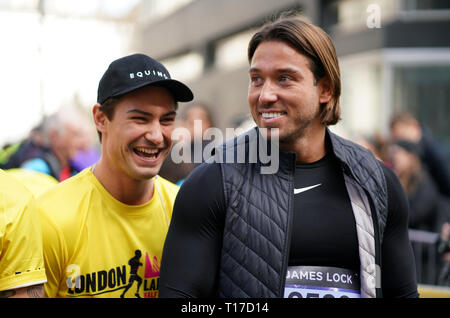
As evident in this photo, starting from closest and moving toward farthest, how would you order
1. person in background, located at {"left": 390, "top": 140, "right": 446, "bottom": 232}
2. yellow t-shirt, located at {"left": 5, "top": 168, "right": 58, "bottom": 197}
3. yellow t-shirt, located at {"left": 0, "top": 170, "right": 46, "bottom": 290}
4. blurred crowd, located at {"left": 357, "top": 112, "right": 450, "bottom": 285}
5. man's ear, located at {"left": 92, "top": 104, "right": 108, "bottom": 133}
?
yellow t-shirt, located at {"left": 0, "top": 170, "right": 46, "bottom": 290}
man's ear, located at {"left": 92, "top": 104, "right": 108, "bottom": 133}
yellow t-shirt, located at {"left": 5, "top": 168, "right": 58, "bottom": 197}
blurred crowd, located at {"left": 357, "top": 112, "right": 450, "bottom": 285}
person in background, located at {"left": 390, "top": 140, "right": 446, "bottom": 232}

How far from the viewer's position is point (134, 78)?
108 inches

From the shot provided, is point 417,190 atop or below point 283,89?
below

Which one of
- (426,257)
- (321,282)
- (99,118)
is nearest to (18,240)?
(99,118)

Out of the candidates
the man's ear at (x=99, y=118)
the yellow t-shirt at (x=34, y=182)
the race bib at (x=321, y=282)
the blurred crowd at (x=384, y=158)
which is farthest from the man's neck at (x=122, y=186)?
the blurred crowd at (x=384, y=158)

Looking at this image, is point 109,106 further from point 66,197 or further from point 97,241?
point 97,241

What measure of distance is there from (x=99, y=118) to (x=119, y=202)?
1.58 feet

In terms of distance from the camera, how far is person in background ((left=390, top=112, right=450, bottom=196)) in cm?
587

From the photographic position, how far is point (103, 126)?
2.94 meters

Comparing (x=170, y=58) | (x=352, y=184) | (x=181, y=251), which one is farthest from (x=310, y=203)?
(x=170, y=58)

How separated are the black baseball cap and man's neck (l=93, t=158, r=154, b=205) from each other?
386 mm

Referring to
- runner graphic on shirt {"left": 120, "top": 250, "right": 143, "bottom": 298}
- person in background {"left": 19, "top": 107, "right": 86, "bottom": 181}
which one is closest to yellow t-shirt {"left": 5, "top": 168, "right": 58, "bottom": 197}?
runner graphic on shirt {"left": 120, "top": 250, "right": 143, "bottom": 298}

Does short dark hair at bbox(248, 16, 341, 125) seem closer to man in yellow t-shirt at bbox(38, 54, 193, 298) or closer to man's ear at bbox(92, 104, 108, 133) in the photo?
man in yellow t-shirt at bbox(38, 54, 193, 298)

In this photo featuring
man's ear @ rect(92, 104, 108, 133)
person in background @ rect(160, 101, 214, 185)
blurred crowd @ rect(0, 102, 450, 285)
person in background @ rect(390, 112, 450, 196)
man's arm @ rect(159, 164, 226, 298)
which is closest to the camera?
man's arm @ rect(159, 164, 226, 298)
